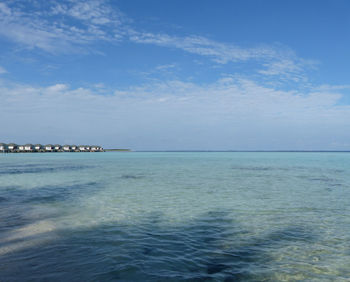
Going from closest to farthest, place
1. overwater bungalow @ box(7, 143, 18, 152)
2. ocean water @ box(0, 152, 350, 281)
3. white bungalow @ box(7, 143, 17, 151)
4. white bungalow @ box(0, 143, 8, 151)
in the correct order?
1. ocean water @ box(0, 152, 350, 281)
2. white bungalow @ box(0, 143, 8, 151)
3. overwater bungalow @ box(7, 143, 18, 152)
4. white bungalow @ box(7, 143, 17, 151)

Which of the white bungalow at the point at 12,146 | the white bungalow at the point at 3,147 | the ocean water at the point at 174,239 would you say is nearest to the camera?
the ocean water at the point at 174,239

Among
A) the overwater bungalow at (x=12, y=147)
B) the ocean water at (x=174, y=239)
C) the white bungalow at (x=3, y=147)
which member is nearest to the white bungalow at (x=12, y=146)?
the overwater bungalow at (x=12, y=147)

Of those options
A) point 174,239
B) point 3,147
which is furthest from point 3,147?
point 174,239

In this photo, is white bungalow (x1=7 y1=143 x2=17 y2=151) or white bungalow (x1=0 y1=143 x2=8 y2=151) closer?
white bungalow (x1=0 y1=143 x2=8 y2=151)

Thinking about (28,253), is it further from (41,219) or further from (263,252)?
(263,252)

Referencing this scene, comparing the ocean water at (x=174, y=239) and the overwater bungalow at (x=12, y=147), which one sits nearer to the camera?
the ocean water at (x=174, y=239)

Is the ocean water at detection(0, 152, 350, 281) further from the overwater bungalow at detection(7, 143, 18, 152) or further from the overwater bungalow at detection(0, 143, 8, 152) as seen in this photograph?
the overwater bungalow at detection(7, 143, 18, 152)

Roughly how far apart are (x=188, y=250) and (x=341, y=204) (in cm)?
1385

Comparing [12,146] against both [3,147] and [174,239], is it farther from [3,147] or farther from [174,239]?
[174,239]

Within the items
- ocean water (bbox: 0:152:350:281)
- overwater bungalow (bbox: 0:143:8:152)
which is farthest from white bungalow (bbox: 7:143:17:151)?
ocean water (bbox: 0:152:350:281)

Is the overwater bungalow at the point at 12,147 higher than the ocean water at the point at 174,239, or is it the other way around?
the overwater bungalow at the point at 12,147

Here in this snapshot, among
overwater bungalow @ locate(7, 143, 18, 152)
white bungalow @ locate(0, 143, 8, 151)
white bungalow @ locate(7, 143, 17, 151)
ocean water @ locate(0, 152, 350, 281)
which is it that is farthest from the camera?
white bungalow @ locate(7, 143, 17, 151)

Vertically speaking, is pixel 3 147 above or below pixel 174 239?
above

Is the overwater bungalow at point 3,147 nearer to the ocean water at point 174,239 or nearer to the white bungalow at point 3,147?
the white bungalow at point 3,147
